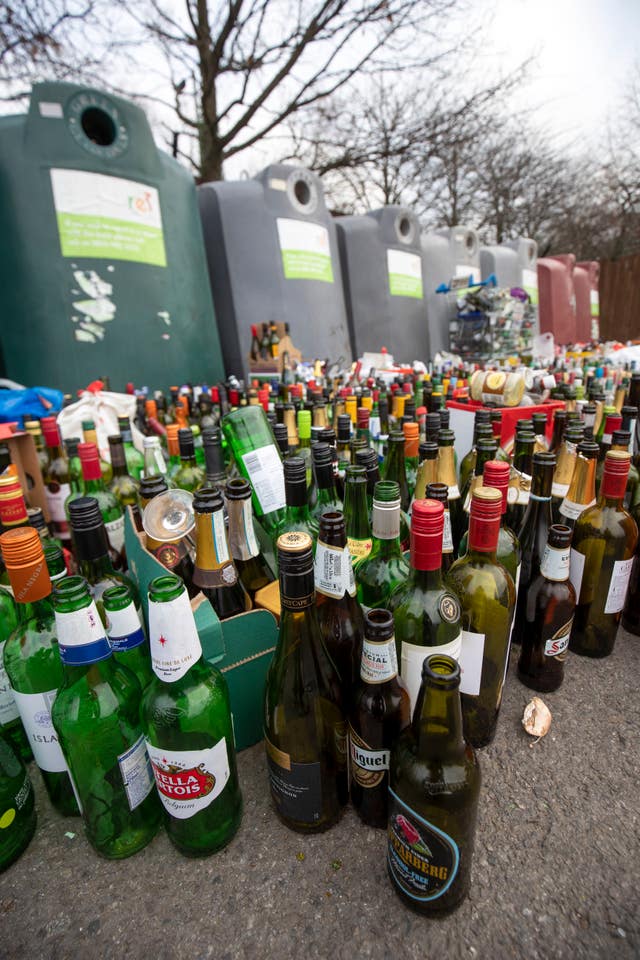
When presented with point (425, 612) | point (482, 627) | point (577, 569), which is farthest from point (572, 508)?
point (425, 612)

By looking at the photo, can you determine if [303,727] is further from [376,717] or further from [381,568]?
[381,568]

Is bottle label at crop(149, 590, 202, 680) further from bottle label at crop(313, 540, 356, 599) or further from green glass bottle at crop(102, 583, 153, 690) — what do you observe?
bottle label at crop(313, 540, 356, 599)

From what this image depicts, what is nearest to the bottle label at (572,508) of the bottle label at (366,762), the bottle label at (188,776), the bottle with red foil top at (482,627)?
the bottle with red foil top at (482,627)

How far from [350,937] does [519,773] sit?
52 centimetres

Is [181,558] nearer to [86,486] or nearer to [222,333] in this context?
[86,486]

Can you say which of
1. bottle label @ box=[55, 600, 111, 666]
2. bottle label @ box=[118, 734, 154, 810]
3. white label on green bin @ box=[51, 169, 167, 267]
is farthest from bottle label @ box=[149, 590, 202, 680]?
white label on green bin @ box=[51, 169, 167, 267]

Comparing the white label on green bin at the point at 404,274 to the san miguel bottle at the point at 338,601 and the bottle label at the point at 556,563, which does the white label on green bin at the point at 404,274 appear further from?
the san miguel bottle at the point at 338,601

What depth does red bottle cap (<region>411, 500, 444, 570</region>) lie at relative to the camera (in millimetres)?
873

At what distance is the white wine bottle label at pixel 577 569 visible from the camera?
1462mm

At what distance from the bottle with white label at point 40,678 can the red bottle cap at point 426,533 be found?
2.49ft

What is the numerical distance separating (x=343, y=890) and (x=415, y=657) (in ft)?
1.49

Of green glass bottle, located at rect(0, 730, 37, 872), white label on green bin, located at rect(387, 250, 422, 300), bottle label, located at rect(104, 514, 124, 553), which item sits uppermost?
white label on green bin, located at rect(387, 250, 422, 300)

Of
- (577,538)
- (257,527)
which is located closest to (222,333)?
(257,527)

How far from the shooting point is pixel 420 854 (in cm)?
81
